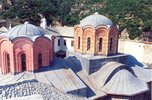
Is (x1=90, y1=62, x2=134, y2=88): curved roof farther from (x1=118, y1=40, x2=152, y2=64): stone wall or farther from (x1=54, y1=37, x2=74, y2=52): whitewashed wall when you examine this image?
(x1=54, y1=37, x2=74, y2=52): whitewashed wall

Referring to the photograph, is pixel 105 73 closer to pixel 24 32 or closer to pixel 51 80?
pixel 51 80

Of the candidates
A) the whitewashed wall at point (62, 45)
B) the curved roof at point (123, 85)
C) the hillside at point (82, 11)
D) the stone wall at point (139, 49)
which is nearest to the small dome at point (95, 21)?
the curved roof at point (123, 85)

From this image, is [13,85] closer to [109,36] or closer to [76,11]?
[109,36]

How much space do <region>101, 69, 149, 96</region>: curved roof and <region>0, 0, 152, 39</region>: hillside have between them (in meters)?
20.9

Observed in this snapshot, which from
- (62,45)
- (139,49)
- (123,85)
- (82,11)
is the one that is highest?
(82,11)

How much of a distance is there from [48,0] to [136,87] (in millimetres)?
36264

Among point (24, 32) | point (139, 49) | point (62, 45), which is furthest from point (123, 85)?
point (62, 45)

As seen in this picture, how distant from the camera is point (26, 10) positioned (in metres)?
42.1

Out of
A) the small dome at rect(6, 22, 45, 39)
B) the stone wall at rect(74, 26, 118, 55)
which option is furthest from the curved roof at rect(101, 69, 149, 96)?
the small dome at rect(6, 22, 45, 39)

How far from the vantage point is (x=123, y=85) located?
1546cm

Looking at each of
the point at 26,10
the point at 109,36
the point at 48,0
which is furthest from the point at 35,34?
the point at 48,0

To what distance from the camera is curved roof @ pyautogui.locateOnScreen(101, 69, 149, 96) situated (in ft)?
49.9

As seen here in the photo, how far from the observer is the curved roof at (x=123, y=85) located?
15195 millimetres

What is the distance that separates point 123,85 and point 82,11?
3560 cm
